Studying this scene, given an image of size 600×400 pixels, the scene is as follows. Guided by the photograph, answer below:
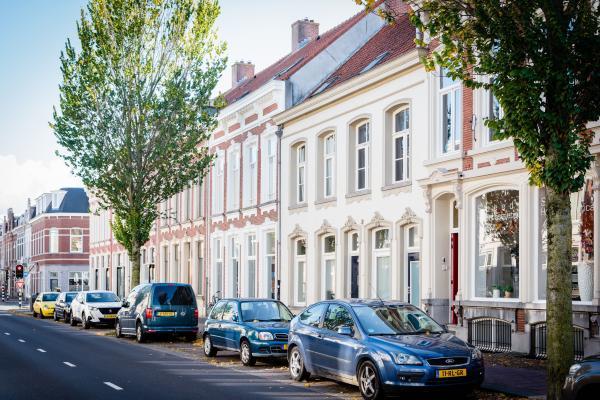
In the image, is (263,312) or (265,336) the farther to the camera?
(263,312)

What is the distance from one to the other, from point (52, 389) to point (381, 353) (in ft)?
18.1

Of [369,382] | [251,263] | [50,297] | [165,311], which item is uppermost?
[251,263]

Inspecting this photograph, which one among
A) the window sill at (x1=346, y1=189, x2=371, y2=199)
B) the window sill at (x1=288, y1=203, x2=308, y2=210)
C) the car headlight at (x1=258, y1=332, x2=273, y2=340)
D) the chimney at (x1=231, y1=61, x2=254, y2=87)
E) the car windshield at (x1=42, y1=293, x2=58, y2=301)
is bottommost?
the car windshield at (x1=42, y1=293, x2=58, y2=301)

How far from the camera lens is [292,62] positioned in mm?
37469

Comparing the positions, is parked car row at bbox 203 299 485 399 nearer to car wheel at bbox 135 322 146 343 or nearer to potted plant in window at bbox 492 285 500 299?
potted plant in window at bbox 492 285 500 299

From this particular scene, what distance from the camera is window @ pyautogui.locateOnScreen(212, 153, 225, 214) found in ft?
125

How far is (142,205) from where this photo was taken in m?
32.5

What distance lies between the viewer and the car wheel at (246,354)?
18.3 metres

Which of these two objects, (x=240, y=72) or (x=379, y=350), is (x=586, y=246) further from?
(x=240, y=72)

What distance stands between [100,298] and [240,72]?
1836cm

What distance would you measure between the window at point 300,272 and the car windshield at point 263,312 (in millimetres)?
10214

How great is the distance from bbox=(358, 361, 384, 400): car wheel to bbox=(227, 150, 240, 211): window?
23448 millimetres

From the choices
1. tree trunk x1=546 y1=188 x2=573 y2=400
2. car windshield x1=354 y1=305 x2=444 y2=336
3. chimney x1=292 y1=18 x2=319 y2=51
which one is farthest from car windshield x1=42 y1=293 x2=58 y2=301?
tree trunk x1=546 y1=188 x2=573 y2=400

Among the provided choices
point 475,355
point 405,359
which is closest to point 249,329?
point 405,359
